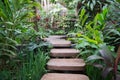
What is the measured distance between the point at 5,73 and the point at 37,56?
0.62 meters

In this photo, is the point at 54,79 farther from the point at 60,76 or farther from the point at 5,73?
the point at 5,73

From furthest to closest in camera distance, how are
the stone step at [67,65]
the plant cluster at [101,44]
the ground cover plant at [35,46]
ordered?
1. the stone step at [67,65]
2. the ground cover plant at [35,46]
3. the plant cluster at [101,44]

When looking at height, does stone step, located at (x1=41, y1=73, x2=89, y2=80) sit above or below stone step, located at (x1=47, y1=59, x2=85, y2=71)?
below

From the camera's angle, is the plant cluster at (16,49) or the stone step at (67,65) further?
the stone step at (67,65)

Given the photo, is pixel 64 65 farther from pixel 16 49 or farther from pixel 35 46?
pixel 16 49

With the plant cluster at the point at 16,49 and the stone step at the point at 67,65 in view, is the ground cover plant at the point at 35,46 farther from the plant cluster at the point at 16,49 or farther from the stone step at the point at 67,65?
the stone step at the point at 67,65

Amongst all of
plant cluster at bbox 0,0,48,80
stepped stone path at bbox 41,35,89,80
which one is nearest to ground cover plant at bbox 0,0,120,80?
plant cluster at bbox 0,0,48,80

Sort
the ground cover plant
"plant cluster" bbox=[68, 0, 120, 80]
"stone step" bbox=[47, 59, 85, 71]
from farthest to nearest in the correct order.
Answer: "stone step" bbox=[47, 59, 85, 71], the ground cover plant, "plant cluster" bbox=[68, 0, 120, 80]

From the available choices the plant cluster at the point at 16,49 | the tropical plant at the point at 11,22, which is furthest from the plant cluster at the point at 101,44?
the tropical plant at the point at 11,22

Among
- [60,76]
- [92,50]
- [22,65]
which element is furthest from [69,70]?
[22,65]

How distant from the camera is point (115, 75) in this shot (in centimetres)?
239

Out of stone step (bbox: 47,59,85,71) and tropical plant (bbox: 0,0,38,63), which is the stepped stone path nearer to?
stone step (bbox: 47,59,85,71)

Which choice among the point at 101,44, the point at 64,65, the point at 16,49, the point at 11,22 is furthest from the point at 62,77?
the point at 11,22

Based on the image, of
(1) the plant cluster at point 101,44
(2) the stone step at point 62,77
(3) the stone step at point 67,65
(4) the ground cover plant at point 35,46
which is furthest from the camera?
(3) the stone step at point 67,65
